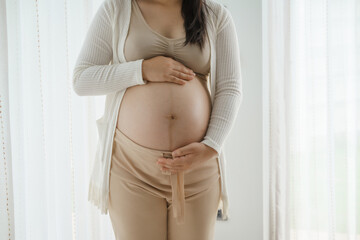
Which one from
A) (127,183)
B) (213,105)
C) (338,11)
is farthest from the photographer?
(338,11)

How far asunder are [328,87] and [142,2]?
0.97 m

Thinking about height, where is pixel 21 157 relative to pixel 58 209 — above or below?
above

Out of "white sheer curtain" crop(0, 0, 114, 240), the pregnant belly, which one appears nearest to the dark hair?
the pregnant belly

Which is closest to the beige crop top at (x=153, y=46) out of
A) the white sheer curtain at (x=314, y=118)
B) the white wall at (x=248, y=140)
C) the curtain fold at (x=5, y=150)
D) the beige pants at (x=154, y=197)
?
the beige pants at (x=154, y=197)

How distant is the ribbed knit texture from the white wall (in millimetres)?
921

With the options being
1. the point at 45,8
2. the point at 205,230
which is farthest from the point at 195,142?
the point at 45,8

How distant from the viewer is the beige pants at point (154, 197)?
36.9 inches

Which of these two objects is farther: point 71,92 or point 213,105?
point 71,92

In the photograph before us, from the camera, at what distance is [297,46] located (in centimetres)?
162

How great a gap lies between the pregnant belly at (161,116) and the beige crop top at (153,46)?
8 centimetres

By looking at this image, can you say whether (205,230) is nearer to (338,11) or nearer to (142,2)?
(142,2)

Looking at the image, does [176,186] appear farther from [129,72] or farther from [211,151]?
[129,72]

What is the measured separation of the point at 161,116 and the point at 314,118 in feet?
3.06

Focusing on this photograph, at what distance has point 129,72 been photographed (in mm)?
941
